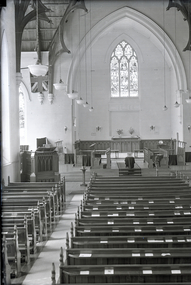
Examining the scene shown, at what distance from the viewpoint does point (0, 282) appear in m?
2.94

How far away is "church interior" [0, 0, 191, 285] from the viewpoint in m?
5.86

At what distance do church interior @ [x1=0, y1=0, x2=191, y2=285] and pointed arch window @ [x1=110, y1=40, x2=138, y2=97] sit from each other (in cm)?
8

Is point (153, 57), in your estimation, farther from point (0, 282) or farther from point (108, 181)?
point (0, 282)

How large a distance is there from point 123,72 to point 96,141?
586cm

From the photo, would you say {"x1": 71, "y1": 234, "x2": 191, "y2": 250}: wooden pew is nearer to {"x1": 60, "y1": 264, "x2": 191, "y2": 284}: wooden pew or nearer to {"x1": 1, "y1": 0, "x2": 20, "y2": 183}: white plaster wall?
{"x1": 60, "y1": 264, "x2": 191, "y2": 284}: wooden pew

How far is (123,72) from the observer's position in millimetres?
29844

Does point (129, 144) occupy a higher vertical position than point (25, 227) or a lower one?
higher

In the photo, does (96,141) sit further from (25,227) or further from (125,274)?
(125,274)

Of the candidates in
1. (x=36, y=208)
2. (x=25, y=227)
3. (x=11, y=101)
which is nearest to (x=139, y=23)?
(x=11, y=101)

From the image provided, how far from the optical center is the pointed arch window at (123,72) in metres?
29.5

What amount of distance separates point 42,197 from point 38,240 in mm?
1837

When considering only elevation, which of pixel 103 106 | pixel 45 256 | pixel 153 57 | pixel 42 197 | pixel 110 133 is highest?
pixel 153 57

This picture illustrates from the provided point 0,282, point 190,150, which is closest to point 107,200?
point 0,282

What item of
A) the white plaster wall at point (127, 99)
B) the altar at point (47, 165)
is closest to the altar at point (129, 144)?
the white plaster wall at point (127, 99)
